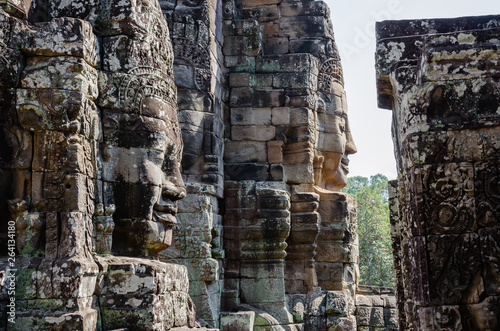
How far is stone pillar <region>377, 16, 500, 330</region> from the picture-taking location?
15.2 feet

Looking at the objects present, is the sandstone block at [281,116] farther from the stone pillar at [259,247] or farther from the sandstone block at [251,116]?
the stone pillar at [259,247]

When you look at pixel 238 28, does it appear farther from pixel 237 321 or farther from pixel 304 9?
pixel 237 321

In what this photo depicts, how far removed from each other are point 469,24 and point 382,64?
869 millimetres

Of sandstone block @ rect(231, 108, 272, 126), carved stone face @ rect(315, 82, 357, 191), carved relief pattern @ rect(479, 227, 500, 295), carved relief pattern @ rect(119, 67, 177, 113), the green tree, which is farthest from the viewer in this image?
the green tree

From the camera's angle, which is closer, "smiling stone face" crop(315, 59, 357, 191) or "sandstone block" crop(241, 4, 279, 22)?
"smiling stone face" crop(315, 59, 357, 191)

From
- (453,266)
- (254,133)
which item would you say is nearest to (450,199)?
(453,266)

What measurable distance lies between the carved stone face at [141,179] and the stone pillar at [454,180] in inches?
93.5

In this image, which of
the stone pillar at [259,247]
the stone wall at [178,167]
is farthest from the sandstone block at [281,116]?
the stone pillar at [259,247]

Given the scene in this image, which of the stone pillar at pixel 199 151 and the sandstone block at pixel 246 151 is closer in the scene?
the stone pillar at pixel 199 151

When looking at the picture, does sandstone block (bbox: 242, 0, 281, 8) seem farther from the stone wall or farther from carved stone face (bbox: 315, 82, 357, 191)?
carved stone face (bbox: 315, 82, 357, 191)

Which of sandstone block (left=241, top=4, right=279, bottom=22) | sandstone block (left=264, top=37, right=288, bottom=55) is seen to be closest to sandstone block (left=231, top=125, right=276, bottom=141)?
sandstone block (left=264, top=37, right=288, bottom=55)

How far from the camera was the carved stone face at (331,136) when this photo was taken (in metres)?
12.9

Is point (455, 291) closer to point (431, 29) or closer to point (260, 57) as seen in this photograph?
point (431, 29)

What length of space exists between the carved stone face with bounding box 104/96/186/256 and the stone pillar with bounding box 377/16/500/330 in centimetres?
237
